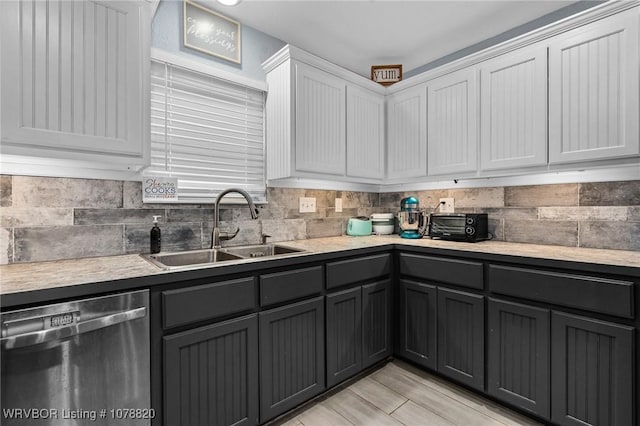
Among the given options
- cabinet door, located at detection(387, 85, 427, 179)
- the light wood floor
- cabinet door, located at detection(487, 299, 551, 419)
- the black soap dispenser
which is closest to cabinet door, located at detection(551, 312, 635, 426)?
cabinet door, located at detection(487, 299, 551, 419)

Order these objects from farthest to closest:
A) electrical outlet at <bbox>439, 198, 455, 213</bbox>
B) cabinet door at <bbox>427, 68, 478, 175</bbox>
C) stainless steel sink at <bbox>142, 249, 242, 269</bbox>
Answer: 1. electrical outlet at <bbox>439, 198, 455, 213</bbox>
2. cabinet door at <bbox>427, 68, 478, 175</bbox>
3. stainless steel sink at <bbox>142, 249, 242, 269</bbox>

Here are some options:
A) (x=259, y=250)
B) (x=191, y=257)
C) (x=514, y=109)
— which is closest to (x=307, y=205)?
(x=259, y=250)

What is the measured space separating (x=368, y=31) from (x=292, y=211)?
1589mm

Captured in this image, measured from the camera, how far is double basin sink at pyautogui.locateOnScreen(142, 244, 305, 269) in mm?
1780

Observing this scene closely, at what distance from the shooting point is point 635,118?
162 centimetres

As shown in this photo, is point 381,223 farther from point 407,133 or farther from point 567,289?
point 567,289

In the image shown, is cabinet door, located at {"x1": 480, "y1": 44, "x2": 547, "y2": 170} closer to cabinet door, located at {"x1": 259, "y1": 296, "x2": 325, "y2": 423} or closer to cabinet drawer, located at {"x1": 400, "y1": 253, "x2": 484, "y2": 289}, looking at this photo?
cabinet drawer, located at {"x1": 400, "y1": 253, "x2": 484, "y2": 289}

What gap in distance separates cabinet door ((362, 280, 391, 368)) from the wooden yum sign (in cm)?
189

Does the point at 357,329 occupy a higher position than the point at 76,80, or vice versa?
the point at 76,80

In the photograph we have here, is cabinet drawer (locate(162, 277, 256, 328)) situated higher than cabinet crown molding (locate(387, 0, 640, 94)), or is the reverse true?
cabinet crown molding (locate(387, 0, 640, 94))

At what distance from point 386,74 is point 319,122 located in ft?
3.48

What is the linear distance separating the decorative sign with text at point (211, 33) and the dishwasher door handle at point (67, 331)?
1.75m

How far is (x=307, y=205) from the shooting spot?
2.63 m

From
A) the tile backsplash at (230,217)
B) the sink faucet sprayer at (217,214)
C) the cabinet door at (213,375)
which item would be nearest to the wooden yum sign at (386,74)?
the tile backsplash at (230,217)
